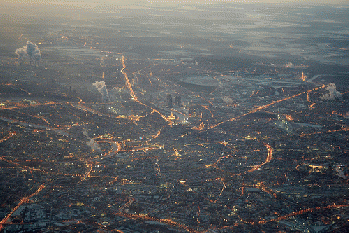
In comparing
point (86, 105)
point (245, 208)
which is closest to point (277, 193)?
point (245, 208)

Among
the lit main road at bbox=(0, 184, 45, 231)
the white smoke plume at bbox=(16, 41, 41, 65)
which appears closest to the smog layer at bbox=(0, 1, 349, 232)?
the lit main road at bbox=(0, 184, 45, 231)

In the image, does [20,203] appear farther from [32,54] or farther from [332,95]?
[32,54]

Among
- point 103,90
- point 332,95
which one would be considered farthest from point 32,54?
point 332,95

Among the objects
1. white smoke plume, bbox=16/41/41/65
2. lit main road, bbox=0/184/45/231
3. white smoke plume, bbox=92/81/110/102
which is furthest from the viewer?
white smoke plume, bbox=16/41/41/65

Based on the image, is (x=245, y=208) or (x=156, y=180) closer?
(x=245, y=208)

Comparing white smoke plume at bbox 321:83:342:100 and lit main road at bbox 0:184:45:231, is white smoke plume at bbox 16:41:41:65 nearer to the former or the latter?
white smoke plume at bbox 321:83:342:100

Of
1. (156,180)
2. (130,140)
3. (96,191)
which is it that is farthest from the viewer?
(130,140)

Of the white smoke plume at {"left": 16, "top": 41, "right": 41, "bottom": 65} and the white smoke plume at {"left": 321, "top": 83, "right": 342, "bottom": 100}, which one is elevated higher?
the white smoke plume at {"left": 16, "top": 41, "right": 41, "bottom": 65}

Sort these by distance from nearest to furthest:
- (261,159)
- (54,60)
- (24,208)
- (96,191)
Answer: (24,208)
(96,191)
(261,159)
(54,60)

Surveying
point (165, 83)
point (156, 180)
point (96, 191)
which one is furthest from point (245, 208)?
point (165, 83)

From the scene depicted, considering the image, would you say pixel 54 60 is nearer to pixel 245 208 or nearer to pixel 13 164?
pixel 13 164
